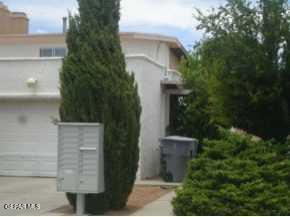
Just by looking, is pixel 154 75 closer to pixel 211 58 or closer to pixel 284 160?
pixel 211 58

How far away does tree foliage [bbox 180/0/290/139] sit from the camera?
12000mm

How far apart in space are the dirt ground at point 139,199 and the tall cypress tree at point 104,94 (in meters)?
0.23

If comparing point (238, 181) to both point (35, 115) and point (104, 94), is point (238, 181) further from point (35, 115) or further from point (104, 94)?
point (35, 115)

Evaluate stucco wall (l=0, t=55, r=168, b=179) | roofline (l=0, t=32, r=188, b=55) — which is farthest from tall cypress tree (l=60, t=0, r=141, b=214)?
roofline (l=0, t=32, r=188, b=55)

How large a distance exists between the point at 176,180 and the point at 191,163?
6475 millimetres

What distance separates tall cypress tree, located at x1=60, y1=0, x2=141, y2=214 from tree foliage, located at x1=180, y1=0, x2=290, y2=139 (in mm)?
1860

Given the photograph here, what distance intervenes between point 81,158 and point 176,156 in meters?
7.47

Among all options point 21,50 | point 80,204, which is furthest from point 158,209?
point 21,50

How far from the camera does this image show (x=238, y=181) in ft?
36.6

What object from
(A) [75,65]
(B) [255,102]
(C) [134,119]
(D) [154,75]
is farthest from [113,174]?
(D) [154,75]

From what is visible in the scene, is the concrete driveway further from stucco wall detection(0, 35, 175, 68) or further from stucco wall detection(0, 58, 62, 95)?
stucco wall detection(0, 35, 175, 68)

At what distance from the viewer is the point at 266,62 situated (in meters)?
12.0

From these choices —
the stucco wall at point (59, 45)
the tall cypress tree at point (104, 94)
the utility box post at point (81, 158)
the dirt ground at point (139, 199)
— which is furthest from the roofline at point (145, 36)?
the utility box post at point (81, 158)

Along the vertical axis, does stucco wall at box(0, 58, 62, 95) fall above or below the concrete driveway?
above
